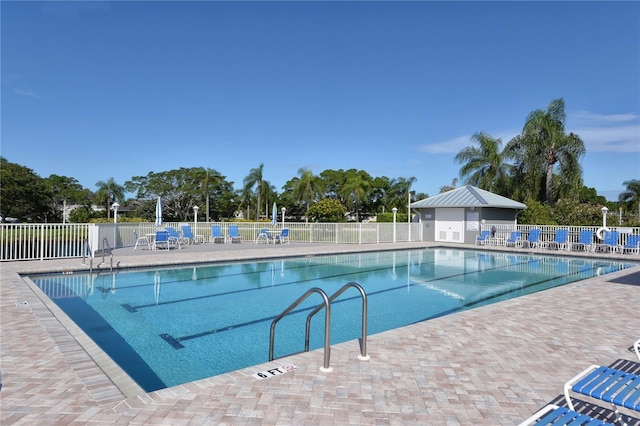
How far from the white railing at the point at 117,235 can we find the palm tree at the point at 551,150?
12.6 meters

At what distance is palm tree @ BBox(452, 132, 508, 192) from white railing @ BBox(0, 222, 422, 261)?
44.7 ft

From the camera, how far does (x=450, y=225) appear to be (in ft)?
75.4

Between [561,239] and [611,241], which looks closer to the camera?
[611,241]

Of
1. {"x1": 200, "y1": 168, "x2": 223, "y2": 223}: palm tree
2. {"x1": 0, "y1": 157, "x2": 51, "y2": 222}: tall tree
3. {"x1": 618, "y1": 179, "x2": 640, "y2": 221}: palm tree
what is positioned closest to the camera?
{"x1": 0, "y1": 157, "x2": 51, "y2": 222}: tall tree

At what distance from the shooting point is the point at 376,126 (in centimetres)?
3359

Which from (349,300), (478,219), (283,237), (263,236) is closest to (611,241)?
(478,219)

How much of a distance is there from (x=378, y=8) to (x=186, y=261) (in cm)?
1344

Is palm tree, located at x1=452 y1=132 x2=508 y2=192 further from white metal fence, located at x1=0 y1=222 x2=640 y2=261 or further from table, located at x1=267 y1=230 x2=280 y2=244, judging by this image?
table, located at x1=267 y1=230 x2=280 y2=244

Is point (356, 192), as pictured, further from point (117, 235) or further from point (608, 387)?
point (608, 387)

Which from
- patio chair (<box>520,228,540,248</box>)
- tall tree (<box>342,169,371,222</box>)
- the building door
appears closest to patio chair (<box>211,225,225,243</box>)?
the building door

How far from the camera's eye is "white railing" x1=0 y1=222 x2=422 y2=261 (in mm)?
12000

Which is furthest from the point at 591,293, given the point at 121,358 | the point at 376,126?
the point at 376,126

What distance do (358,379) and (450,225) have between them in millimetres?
20745

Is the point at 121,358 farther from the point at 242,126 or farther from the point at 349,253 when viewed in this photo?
the point at 242,126
